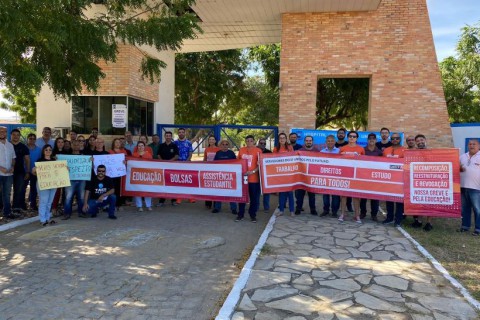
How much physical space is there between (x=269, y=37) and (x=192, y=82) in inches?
311

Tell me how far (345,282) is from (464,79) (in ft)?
81.6

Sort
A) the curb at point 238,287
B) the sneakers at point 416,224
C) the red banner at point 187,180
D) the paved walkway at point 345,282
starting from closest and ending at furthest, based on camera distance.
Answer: the curb at point 238,287, the paved walkway at point 345,282, the sneakers at point 416,224, the red banner at point 187,180

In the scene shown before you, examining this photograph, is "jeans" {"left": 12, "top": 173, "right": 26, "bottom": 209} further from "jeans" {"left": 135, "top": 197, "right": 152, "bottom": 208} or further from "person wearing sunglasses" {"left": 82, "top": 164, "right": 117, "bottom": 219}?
"jeans" {"left": 135, "top": 197, "right": 152, "bottom": 208}

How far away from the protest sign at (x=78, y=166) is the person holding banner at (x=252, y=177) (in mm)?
3370

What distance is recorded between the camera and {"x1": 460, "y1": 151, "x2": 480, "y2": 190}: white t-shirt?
24.2 ft

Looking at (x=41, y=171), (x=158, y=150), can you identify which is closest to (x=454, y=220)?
(x=158, y=150)

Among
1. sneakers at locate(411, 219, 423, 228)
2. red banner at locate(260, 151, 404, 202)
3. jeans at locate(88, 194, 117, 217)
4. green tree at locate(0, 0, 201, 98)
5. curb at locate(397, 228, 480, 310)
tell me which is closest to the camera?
curb at locate(397, 228, 480, 310)

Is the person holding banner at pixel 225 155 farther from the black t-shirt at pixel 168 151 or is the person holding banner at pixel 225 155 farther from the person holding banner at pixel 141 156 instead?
the person holding banner at pixel 141 156

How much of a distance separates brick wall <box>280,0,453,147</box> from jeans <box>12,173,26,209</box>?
Result: 8.16 meters

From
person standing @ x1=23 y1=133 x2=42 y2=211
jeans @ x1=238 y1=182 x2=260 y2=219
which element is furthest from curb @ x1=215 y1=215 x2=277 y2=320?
person standing @ x1=23 y1=133 x2=42 y2=211

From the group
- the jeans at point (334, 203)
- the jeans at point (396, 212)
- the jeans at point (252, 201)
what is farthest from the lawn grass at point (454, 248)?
the jeans at point (252, 201)

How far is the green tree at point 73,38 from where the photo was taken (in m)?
4.99

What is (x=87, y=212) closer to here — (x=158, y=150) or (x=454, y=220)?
(x=158, y=150)

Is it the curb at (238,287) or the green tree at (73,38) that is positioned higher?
the green tree at (73,38)
